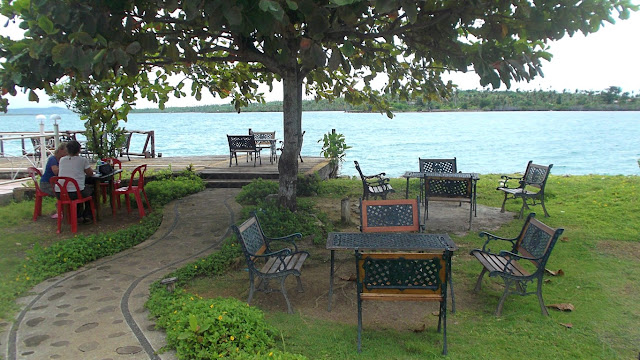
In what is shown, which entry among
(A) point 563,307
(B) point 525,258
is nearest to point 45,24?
(B) point 525,258

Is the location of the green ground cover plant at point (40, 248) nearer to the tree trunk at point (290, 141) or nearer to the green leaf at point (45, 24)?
the tree trunk at point (290, 141)

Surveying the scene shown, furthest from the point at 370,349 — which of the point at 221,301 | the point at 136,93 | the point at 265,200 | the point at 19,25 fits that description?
the point at 136,93

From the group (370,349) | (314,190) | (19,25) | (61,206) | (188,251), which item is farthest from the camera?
(314,190)

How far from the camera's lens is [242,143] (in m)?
12.2

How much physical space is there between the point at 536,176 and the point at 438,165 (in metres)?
1.80

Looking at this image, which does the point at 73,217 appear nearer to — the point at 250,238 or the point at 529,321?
the point at 250,238

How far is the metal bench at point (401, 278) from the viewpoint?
3605 mm

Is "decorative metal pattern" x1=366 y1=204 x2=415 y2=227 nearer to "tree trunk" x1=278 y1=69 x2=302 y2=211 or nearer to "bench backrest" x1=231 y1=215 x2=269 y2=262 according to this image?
"bench backrest" x1=231 y1=215 x2=269 y2=262

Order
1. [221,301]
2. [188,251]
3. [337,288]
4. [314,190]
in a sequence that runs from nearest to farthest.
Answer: [221,301]
[337,288]
[188,251]
[314,190]

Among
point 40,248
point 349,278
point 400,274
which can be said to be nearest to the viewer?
point 400,274

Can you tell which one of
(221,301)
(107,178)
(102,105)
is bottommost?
(221,301)

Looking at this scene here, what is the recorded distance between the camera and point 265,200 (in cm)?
825

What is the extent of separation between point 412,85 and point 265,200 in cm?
341

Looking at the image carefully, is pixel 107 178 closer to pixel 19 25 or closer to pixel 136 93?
pixel 136 93
